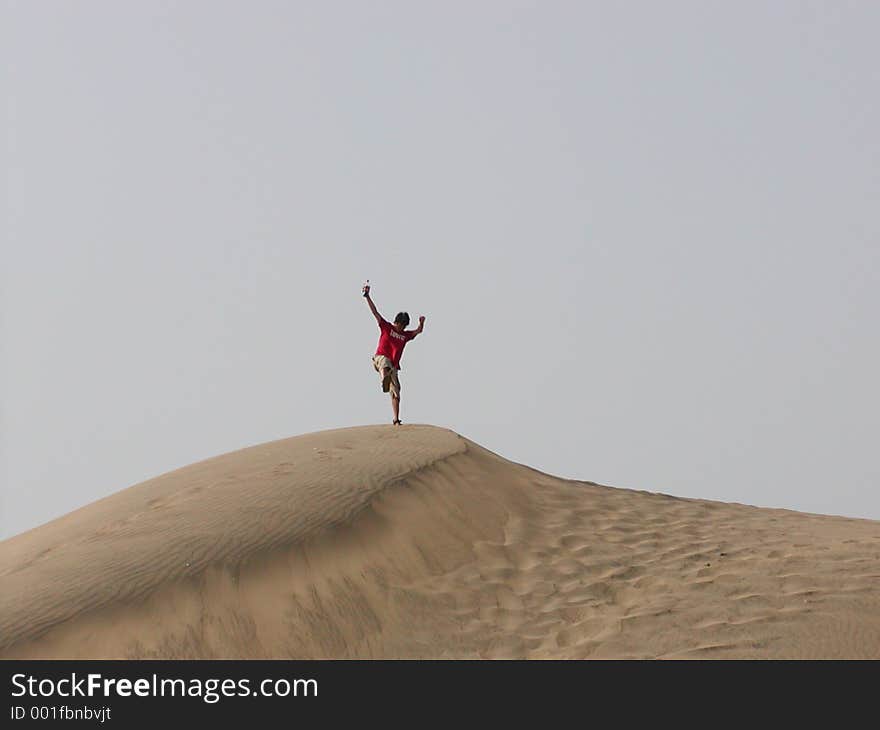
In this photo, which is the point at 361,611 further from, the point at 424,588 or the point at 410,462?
the point at 410,462

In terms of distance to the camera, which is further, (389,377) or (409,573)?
(389,377)

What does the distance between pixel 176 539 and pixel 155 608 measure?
1.09 metres

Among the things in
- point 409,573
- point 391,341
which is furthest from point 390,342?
point 409,573

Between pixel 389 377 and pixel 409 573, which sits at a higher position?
pixel 389 377

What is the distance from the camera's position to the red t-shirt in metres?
13.6

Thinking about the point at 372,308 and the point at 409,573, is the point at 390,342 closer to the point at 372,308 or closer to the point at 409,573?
the point at 372,308

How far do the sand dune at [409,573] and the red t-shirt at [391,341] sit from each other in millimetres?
1384

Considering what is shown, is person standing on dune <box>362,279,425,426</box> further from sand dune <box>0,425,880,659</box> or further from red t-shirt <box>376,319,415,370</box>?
sand dune <box>0,425,880,659</box>

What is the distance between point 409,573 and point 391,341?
4.16 m

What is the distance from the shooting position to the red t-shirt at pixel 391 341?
1365 centimetres

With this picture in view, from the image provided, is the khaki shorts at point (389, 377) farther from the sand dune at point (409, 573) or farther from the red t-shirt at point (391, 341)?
the sand dune at point (409, 573)

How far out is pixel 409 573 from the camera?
10.1 meters

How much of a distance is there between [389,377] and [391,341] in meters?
0.46
